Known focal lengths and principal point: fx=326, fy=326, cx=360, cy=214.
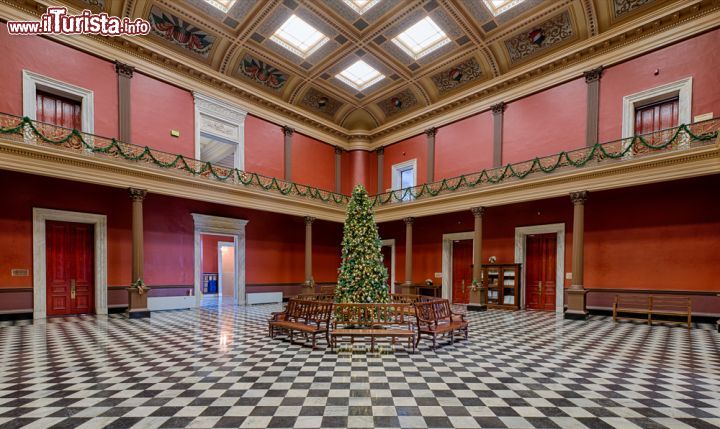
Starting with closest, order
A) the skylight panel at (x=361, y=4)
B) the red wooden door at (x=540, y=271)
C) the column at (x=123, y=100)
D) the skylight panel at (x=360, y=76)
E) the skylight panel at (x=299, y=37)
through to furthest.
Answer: the column at (x=123, y=100), the skylight panel at (x=361, y=4), the skylight panel at (x=299, y=37), the red wooden door at (x=540, y=271), the skylight panel at (x=360, y=76)

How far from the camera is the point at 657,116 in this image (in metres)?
11.1

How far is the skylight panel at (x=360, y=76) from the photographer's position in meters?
15.4

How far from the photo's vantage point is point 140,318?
10.4 metres

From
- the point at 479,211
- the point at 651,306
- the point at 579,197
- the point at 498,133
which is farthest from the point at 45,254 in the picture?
the point at 651,306

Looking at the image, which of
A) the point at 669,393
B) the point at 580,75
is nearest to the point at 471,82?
the point at 580,75

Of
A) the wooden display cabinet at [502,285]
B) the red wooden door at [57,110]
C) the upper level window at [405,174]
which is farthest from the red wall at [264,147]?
the wooden display cabinet at [502,285]

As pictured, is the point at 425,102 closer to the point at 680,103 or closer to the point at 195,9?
the point at 680,103

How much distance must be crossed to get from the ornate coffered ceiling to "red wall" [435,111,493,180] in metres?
0.96

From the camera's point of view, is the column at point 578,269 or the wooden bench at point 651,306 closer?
the wooden bench at point 651,306

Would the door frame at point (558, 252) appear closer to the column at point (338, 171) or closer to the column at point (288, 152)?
the column at point (338, 171)

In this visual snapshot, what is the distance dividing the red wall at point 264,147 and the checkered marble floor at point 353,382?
30.3 ft

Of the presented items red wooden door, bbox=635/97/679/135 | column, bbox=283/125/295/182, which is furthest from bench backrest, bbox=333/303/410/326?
red wooden door, bbox=635/97/679/135

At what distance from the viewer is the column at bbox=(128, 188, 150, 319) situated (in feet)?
34.0

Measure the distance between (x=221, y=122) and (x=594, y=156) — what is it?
14470 mm
